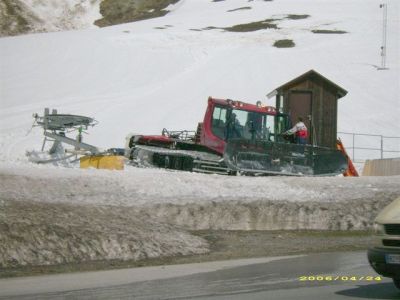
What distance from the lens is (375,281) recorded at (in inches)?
413

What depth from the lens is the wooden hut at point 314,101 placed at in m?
31.1

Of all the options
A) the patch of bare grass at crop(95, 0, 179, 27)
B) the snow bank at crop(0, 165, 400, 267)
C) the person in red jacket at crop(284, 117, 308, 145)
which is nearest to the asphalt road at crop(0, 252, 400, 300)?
the snow bank at crop(0, 165, 400, 267)

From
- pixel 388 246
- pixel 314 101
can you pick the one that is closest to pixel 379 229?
pixel 388 246

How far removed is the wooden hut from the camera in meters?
31.1

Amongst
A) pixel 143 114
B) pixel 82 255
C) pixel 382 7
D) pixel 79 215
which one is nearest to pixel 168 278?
pixel 82 255

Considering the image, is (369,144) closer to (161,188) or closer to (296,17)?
(161,188)

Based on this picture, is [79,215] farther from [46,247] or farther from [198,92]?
[198,92]

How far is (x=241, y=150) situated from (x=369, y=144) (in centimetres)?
1849

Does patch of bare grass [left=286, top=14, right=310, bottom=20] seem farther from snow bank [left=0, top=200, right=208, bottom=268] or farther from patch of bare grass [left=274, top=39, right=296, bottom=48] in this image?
snow bank [left=0, top=200, right=208, bottom=268]

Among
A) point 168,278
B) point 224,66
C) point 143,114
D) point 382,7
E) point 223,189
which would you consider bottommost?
point 168,278

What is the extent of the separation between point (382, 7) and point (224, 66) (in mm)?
30780

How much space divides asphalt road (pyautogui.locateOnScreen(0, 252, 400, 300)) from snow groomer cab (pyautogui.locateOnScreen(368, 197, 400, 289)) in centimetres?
55

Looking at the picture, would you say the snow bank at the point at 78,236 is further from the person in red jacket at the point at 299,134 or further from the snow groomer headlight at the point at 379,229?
the person in red jacket at the point at 299,134

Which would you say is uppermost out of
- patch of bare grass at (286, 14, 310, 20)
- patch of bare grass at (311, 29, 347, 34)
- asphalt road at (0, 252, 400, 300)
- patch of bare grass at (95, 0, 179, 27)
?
patch of bare grass at (95, 0, 179, 27)
